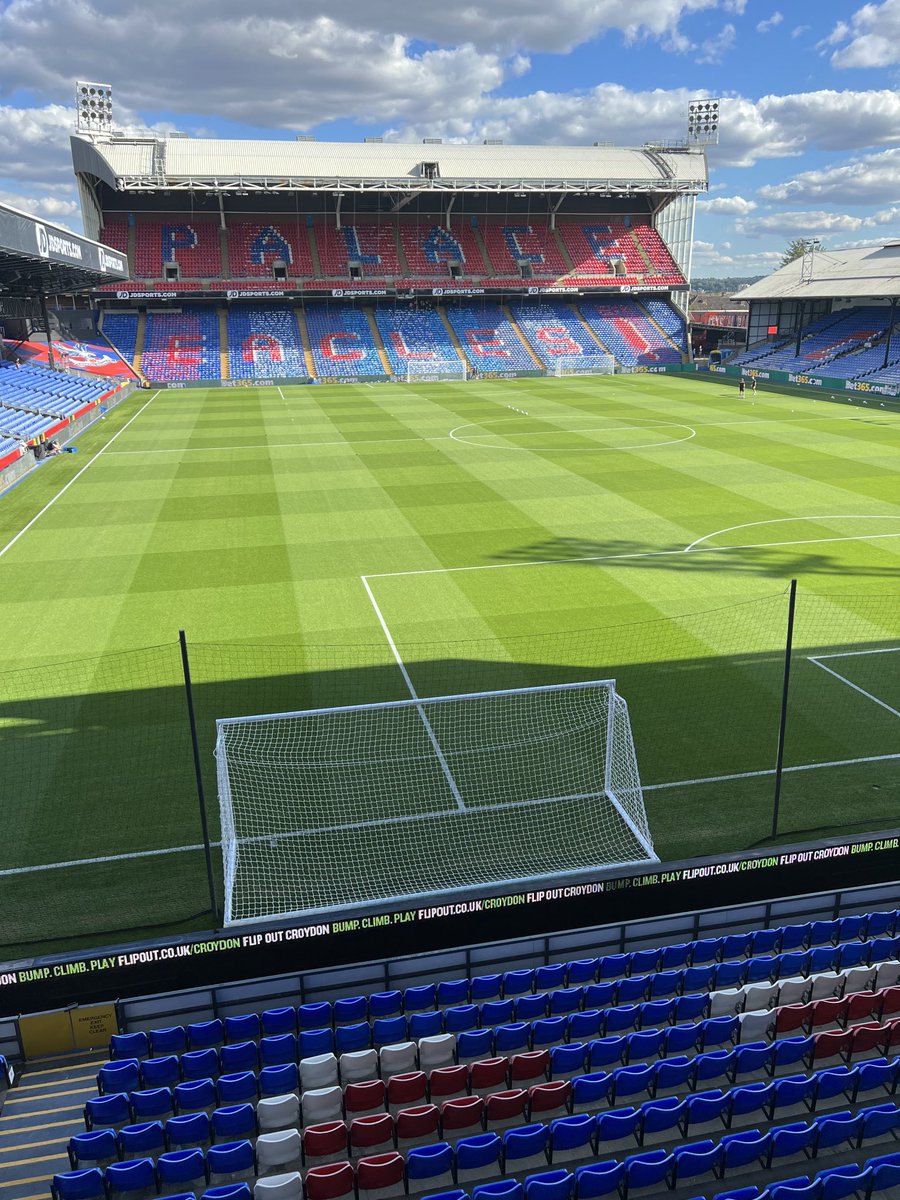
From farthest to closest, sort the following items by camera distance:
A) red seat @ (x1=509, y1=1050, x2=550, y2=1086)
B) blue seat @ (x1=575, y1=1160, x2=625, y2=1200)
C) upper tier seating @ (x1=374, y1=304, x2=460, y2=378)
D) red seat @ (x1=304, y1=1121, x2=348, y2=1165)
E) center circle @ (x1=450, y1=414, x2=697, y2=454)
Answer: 1. upper tier seating @ (x1=374, y1=304, x2=460, y2=378)
2. center circle @ (x1=450, y1=414, x2=697, y2=454)
3. red seat @ (x1=509, y1=1050, x2=550, y2=1086)
4. red seat @ (x1=304, y1=1121, x2=348, y2=1165)
5. blue seat @ (x1=575, y1=1160, x2=625, y2=1200)

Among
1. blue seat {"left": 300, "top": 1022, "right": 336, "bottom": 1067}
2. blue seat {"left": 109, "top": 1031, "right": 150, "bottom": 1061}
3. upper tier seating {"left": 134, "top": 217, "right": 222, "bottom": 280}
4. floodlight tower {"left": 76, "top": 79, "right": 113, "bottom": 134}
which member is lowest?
blue seat {"left": 109, "top": 1031, "right": 150, "bottom": 1061}

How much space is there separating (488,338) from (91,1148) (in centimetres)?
6931

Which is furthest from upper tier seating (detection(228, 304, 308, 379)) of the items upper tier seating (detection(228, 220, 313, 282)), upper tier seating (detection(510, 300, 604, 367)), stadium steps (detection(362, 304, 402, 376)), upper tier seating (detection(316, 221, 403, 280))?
upper tier seating (detection(510, 300, 604, 367))

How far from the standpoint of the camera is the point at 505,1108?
7.67 m

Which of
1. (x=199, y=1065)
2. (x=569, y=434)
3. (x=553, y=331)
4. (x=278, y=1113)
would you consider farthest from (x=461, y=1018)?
(x=553, y=331)

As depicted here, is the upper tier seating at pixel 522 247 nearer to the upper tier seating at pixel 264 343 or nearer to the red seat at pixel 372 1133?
the upper tier seating at pixel 264 343

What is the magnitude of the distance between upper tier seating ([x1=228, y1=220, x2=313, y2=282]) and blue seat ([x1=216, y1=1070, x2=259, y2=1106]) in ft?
230

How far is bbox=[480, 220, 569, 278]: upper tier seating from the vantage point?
7495 cm

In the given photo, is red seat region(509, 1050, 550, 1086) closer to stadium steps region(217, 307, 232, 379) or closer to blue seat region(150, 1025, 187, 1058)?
blue seat region(150, 1025, 187, 1058)

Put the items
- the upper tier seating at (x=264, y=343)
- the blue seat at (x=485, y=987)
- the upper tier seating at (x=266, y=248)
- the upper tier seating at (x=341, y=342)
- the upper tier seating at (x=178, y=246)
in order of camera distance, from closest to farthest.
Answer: the blue seat at (x=485, y=987), the upper tier seating at (x=264, y=343), the upper tier seating at (x=341, y=342), the upper tier seating at (x=178, y=246), the upper tier seating at (x=266, y=248)

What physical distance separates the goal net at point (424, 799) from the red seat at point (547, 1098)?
262 centimetres

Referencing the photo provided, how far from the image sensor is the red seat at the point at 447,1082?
25.9ft

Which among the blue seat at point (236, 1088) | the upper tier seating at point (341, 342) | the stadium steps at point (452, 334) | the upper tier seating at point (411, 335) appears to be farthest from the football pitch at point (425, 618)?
the stadium steps at point (452, 334)

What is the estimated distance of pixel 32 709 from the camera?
1634 centimetres
